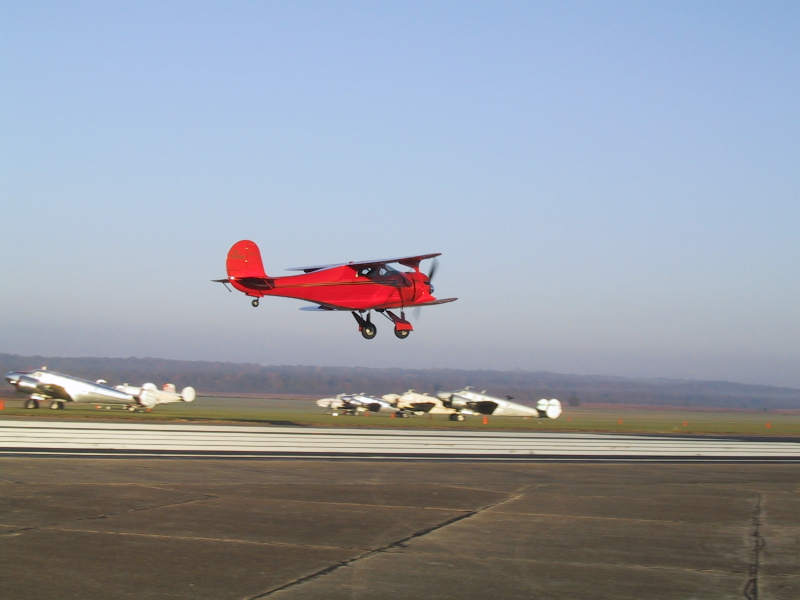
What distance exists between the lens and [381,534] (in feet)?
42.5

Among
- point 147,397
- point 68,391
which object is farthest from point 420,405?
point 68,391

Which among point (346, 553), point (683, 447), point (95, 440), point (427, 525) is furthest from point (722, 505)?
point (95, 440)

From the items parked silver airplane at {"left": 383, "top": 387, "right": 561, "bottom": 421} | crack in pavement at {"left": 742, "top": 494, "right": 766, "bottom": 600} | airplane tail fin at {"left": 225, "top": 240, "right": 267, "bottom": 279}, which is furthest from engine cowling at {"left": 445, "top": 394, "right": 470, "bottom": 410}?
crack in pavement at {"left": 742, "top": 494, "right": 766, "bottom": 600}

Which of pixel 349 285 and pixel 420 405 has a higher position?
pixel 349 285

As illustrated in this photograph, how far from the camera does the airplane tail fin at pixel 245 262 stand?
30547 mm

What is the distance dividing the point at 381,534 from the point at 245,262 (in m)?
19.3

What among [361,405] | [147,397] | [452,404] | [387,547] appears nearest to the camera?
[387,547]

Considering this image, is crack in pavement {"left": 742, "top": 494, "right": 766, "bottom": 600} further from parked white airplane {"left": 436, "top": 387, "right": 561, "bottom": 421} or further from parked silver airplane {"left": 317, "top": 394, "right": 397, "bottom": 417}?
parked silver airplane {"left": 317, "top": 394, "right": 397, "bottom": 417}

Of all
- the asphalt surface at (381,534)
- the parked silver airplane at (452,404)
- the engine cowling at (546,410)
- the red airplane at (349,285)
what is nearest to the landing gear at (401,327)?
the red airplane at (349,285)

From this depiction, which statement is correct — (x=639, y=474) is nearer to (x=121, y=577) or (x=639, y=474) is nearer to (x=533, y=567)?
(x=533, y=567)

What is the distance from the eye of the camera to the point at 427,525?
13.9 metres

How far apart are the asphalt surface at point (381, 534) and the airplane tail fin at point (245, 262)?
10490mm

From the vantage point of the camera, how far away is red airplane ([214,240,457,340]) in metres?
30.8

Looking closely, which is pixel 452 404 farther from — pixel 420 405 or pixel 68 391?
pixel 68 391
